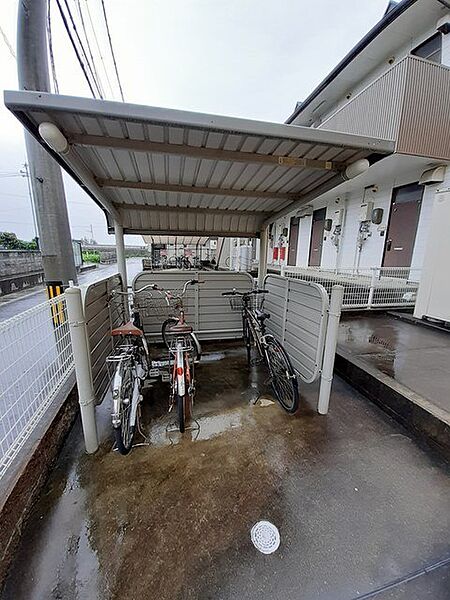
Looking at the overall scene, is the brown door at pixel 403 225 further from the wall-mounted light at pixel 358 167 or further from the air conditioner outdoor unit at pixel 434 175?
the wall-mounted light at pixel 358 167

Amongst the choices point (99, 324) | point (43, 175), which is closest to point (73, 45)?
point (43, 175)

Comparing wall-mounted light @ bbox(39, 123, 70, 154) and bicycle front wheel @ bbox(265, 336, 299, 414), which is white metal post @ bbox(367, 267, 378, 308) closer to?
bicycle front wheel @ bbox(265, 336, 299, 414)

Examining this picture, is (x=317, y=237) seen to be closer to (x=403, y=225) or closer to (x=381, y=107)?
(x=403, y=225)

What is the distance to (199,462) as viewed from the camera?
74.0 inches

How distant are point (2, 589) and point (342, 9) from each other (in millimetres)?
11106

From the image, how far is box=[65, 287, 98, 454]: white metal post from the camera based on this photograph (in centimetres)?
174

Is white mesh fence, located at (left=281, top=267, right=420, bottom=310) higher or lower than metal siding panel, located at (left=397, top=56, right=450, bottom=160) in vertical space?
lower

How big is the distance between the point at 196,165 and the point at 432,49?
7803 mm

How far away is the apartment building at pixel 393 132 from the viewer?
16.1 ft

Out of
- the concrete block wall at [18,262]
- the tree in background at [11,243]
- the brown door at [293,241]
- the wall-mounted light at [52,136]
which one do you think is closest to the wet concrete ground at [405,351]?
the wall-mounted light at [52,136]

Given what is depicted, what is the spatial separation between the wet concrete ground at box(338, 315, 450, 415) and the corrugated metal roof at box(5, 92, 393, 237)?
2130mm

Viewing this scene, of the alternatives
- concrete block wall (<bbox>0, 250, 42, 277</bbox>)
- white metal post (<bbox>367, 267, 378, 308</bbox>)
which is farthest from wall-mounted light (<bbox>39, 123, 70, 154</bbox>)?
concrete block wall (<bbox>0, 250, 42, 277</bbox>)

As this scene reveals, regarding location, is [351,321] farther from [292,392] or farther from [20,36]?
[20,36]

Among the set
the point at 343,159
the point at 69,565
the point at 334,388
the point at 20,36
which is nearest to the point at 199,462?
the point at 69,565
